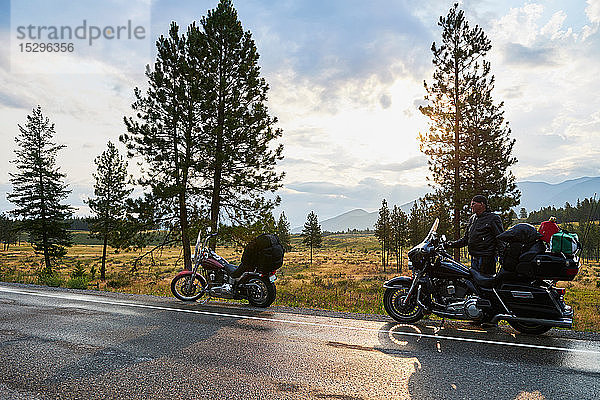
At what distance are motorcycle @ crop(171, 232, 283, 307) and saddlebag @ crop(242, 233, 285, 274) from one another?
8cm

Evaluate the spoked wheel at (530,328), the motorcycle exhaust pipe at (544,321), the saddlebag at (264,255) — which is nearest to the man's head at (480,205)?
the motorcycle exhaust pipe at (544,321)

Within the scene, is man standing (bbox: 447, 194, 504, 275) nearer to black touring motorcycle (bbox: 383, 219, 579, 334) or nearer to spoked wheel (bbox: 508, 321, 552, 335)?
Answer: black touring motorcycle (bbox: 383, 219, 579, 334)

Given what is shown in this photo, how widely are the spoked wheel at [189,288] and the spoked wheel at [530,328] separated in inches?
292

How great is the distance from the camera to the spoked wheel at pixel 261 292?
998 cm

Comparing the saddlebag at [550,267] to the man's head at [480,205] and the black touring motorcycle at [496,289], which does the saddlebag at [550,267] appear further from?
the man's head at [480,205]

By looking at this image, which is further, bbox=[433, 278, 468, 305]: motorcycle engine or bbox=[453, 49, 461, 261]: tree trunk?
bbox=[453, 49, 461, 261]: tree trunk

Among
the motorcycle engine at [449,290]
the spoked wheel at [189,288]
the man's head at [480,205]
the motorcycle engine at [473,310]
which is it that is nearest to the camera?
the motorcycle engine at [473,310]

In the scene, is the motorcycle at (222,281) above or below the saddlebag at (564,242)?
below

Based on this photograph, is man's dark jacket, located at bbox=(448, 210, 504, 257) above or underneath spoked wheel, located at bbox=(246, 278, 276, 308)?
above

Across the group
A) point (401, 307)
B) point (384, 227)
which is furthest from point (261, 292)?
point (384, 227)

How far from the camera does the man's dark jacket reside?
7.80 metres

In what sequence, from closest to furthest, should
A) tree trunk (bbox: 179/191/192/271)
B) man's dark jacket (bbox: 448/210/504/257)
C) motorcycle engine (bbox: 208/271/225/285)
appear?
man's dark jacket (bbox: 448/210/504/257) < motorcycle engine (bbox: 208/271/225/285) < tree trunk (bbox: 179/191/192/271)

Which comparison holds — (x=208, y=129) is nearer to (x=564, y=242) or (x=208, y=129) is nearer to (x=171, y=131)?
(x=171, y=131)

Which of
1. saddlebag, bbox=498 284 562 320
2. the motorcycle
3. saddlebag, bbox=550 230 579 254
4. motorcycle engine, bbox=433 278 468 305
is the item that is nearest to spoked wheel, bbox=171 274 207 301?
the motorcycle
